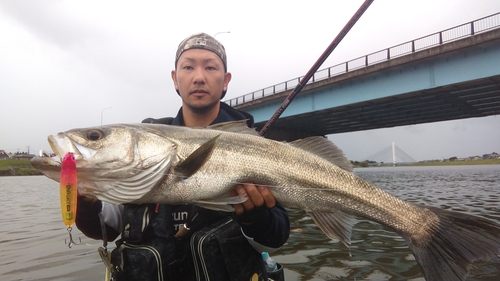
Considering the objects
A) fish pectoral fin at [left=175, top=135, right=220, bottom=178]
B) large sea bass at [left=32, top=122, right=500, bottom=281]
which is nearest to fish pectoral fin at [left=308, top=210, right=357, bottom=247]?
large sea bass at [left=32, top=122, right=500, bottom=281]

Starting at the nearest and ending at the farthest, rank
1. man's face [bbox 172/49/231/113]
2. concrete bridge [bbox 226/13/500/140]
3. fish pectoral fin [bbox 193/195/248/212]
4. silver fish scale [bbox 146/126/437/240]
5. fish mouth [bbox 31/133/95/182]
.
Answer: fish mouth [bbox 31/133/95/182] → fish pectoral fin [bbox 193/195/248/212] → silver fish scale [bbox 146/126/437/240] → man's face [bbox 172/49/231/113] → concrete bridge [bbox 226/13/500/140]

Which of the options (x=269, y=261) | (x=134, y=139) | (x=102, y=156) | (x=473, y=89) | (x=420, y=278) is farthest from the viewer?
(x=473, y=89)

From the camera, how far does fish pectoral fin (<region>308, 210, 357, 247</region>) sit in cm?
271

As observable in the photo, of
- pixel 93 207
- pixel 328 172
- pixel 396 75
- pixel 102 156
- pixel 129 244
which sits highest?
pixel 396 75

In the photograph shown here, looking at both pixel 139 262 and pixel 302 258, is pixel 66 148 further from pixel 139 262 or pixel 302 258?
pixel 302 258

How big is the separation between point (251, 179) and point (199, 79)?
1.45 meters

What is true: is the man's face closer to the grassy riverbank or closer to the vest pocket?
the vest pocket

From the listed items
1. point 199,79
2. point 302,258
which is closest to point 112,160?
point 199,79

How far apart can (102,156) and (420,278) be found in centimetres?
512

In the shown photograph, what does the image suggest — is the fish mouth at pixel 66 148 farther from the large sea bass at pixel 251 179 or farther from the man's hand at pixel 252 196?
the man's hand at pixel 252 196

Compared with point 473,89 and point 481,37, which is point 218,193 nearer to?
point 481,37

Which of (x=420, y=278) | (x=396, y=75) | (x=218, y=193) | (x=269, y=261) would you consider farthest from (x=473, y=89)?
(x=218, y=193)

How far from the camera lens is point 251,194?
8.40 ft

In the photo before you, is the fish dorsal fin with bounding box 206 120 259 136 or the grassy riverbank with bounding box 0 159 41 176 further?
the grassy riverbank with bounding box 0 159 41 176
